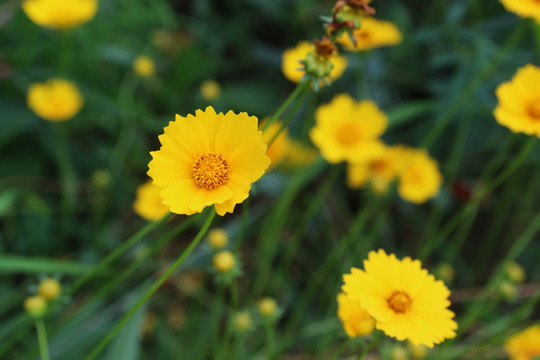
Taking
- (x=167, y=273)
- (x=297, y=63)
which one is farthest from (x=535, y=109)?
(x=167, y=273)

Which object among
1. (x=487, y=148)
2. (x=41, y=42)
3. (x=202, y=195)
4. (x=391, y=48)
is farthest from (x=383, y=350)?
(x=41, y=42)

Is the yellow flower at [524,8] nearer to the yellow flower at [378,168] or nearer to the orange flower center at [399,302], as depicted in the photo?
the yellow flower at [378,168]

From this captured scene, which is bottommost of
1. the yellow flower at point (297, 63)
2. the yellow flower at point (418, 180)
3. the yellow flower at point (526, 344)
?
the yellow flower at point (526, 344)

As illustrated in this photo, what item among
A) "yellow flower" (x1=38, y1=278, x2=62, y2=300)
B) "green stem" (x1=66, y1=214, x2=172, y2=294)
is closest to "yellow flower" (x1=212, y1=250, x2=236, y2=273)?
"green stem" (x1=66, y1=214, x2=172, y2=294)

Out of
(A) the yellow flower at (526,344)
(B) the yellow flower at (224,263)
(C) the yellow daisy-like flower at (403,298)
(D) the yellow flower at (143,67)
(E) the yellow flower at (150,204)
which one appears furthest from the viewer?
(D) the yellow flower at (143,67)

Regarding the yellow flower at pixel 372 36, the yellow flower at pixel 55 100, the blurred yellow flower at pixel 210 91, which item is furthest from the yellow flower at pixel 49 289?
the yellow flower at pixel 372 36

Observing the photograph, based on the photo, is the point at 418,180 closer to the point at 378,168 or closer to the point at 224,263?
the point at 378,168
